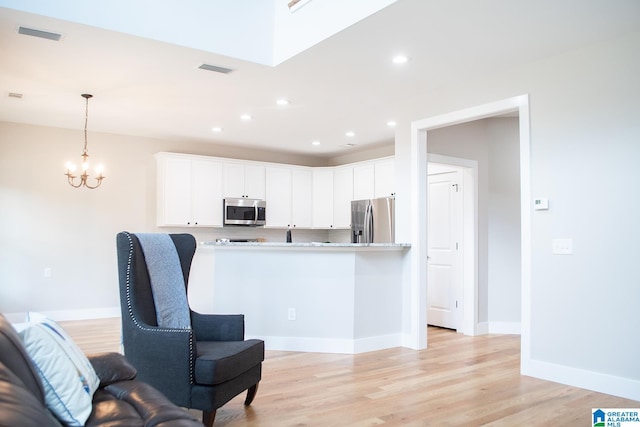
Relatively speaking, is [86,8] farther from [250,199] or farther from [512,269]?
[512,269]

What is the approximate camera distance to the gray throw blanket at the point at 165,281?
3064 millimetres

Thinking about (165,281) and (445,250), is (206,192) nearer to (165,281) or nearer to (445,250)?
(445,250)

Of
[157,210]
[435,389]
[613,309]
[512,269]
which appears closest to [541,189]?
[613,309]

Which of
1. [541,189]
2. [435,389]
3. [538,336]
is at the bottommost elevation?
[435,389]

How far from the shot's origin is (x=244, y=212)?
7.38 metres

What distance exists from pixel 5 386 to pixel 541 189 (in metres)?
3.82

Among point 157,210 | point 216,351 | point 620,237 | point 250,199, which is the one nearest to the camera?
point 216,351

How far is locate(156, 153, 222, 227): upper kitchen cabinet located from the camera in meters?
6.85

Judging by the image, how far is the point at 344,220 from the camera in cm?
789

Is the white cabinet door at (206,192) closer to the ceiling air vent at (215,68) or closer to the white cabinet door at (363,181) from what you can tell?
the white cabinet door at (363,181)

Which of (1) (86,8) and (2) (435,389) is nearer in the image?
(1) (86,8)

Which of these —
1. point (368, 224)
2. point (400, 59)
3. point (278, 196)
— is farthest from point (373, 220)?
point (400, 59)

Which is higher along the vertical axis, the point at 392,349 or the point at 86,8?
the point at 86,8

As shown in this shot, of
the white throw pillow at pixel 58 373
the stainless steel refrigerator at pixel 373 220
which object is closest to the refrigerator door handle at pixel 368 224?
the stainless steel refrigerator at pixel 373 220
